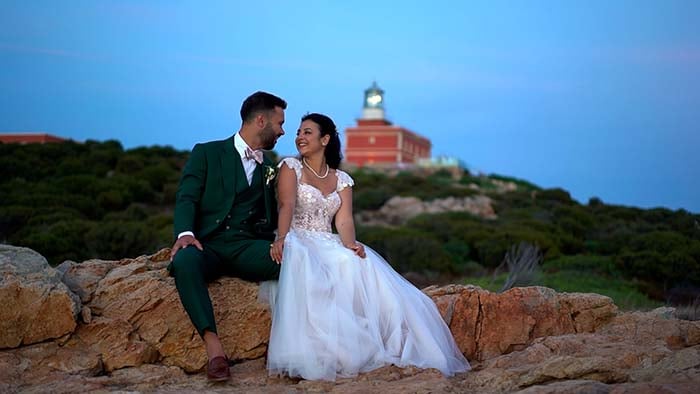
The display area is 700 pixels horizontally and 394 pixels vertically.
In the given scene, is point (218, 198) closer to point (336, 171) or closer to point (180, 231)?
point (180, 231)

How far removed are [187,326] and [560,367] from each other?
2307 millimetres

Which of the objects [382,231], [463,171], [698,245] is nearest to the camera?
[698,245]

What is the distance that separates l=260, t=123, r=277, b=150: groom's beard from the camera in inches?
229

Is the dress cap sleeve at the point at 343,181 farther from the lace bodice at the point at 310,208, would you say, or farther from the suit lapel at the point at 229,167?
the suit lapel at the point at 229,167

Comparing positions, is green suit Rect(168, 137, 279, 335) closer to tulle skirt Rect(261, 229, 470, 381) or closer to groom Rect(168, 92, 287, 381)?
groom Rect(168, 92, 287, 381)

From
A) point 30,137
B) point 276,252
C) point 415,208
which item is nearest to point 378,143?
point 30,137

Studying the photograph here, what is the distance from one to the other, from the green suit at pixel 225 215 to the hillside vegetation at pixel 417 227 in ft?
17.8

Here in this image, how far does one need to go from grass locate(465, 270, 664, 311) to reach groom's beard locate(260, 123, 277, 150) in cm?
591

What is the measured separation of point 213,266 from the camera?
5336mm

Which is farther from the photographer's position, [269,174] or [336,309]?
[269,174]

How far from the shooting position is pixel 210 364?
190 inches

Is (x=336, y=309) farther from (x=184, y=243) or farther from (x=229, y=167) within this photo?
(x=229, y=167)

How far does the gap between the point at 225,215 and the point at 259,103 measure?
851 mm

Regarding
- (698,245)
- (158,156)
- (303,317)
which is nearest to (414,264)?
(698,245)
